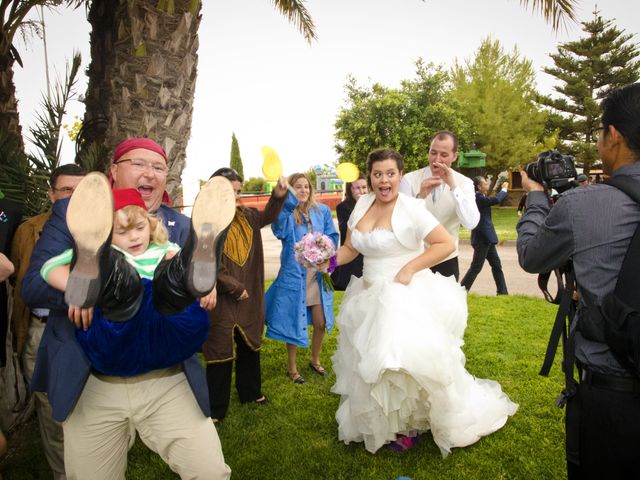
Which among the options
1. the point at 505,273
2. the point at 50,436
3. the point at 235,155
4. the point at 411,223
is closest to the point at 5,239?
the point at 50,436

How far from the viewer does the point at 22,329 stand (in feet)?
11.2

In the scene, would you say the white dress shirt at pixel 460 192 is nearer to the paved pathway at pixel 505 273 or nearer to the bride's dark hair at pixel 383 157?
the bride's dark hair at pixel 383 157

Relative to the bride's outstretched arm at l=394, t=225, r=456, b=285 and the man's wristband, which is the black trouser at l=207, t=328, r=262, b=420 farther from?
the bride's outstretched arm at l=394, t=225, r=456, b=285

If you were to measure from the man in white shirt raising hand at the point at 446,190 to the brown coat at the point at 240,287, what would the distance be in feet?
4.74

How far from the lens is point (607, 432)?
1771 mm

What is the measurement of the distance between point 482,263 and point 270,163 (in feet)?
20.8

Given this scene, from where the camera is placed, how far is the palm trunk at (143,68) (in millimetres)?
4043

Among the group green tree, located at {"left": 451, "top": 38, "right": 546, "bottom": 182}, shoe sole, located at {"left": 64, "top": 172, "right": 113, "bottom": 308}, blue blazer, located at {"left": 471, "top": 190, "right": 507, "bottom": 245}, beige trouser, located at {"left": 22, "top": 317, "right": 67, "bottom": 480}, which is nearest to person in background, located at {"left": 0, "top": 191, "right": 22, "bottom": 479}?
beige trouser, located at {"left": 22, "top": 317, "right": 67, "bottom": 480}

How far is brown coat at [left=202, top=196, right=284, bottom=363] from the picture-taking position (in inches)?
155

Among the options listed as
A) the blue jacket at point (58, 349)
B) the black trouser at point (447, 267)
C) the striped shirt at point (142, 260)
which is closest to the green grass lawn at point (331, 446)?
the black trouser at point (447, 267)

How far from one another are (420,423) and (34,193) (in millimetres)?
3608

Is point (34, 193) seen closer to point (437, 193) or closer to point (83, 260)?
point (83, 260)

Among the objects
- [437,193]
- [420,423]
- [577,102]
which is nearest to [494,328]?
[437,193]

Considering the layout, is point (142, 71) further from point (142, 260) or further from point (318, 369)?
point (318, 369)
